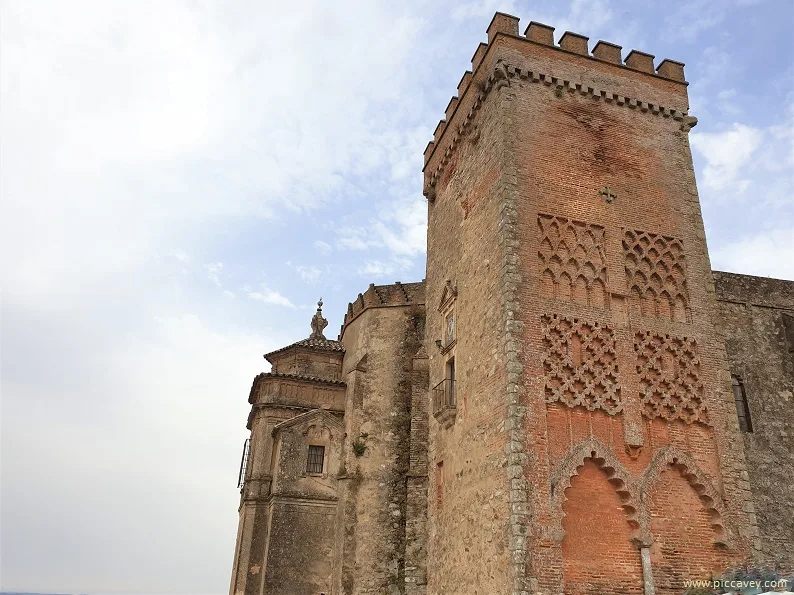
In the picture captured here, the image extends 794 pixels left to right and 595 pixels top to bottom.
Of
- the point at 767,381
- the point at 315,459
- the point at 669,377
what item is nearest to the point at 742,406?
the point at 767,381

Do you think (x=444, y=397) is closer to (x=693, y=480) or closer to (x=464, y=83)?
(x=693, y=480)

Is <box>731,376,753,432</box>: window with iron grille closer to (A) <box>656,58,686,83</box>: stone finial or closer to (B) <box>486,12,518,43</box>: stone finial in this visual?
(A) <box>656,58,686,83</box>: stone finial

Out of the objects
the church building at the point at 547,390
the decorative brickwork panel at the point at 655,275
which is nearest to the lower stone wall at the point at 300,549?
the church building at the point at 547,390

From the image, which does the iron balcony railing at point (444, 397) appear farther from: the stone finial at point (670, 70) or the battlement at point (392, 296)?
the stone finial at point (670, 70)

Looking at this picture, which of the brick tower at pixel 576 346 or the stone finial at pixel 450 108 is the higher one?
the stone finial at pixel 450 108

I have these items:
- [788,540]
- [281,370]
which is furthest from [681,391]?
[281,370]

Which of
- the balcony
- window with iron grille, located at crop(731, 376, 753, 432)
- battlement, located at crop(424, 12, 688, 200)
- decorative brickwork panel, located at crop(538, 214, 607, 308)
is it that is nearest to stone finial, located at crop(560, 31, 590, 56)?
battlement, located at crop(424, 12, 688, 200)

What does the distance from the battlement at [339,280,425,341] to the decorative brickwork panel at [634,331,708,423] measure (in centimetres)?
797

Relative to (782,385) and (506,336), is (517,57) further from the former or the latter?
(782,385)

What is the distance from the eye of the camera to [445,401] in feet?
45.3

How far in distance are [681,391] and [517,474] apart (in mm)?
3780

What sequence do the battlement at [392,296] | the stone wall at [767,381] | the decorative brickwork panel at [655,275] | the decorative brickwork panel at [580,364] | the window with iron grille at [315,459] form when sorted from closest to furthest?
the decorative brickwork panel at [580,364] → the decorative brickwork panel at [655,275] → the stone wall at [767,381] → the window with iron grille at [315,459] → the battlement at [392,296]

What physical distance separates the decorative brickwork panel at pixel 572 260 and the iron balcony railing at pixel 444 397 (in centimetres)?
317

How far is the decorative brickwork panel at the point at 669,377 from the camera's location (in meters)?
11.8
